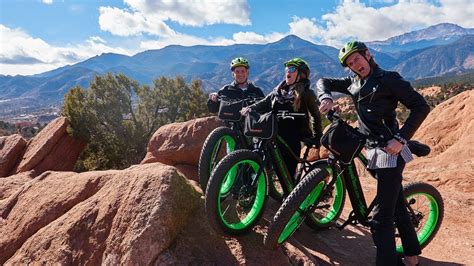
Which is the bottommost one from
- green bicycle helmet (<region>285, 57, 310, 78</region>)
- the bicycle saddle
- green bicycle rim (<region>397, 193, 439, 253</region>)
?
green bicycle rim (<region>397, 193, 439, 253</region>)

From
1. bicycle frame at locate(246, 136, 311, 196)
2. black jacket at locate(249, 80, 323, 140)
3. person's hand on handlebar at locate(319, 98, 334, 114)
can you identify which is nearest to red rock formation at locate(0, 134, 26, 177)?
black jacket at locate(249, 80, 323, 140)

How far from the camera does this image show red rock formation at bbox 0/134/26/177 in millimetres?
18084

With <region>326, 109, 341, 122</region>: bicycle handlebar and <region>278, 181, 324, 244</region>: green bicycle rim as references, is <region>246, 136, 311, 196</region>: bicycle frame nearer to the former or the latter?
<region>278, 181, 324, 244</region>: green bicycle rim

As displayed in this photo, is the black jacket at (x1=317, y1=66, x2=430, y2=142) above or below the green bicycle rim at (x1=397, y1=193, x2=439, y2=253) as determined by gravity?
above

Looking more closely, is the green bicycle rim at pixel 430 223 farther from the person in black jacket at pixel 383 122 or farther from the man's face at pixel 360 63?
the man's face at pixel 360 63

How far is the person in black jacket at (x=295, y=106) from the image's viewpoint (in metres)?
5.47

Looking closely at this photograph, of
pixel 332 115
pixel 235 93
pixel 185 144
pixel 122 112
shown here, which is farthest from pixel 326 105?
pixel 122 112

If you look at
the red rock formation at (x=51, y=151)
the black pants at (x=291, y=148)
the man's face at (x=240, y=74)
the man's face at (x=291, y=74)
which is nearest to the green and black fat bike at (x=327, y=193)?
the black pants at (x=291, y=148)

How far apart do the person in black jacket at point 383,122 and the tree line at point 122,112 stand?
75.0 ft

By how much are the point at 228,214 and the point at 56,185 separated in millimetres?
2634

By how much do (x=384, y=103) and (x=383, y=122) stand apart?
0.74 ft

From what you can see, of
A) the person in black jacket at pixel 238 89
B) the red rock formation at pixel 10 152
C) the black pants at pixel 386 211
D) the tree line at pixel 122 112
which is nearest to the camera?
the black pants at pixel 386 211

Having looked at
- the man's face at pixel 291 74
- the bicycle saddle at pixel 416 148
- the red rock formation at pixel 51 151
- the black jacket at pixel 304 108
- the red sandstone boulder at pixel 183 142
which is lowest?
the red rock formation at pixel 51 151

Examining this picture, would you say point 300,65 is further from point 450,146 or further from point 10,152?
point 10,152
